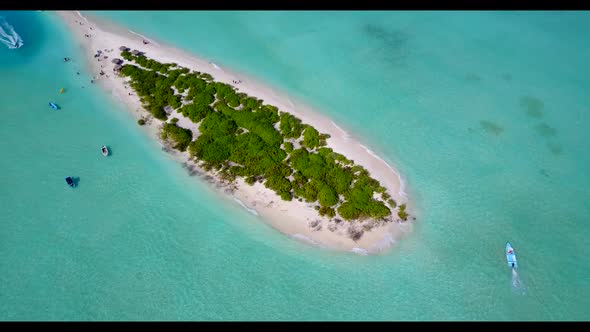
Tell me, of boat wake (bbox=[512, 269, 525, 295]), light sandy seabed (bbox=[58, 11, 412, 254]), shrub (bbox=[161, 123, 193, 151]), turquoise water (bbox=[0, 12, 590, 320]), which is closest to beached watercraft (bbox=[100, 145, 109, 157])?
turquoise water (bbox=[0, 12, 590, 320])

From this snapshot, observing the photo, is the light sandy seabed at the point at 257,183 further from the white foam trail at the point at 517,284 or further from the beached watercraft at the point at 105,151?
the white foam trail at the point at 517,284

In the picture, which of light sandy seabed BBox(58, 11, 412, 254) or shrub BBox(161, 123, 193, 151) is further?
shrub BBox(161, 123, 193, 151)

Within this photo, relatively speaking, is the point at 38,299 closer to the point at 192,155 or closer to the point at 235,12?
the point at 192,155

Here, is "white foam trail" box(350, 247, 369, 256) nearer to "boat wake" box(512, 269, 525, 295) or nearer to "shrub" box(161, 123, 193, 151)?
"boat wake" box(512, 269, 525, 295)

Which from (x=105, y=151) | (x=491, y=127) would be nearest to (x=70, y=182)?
(x=105, y=151)

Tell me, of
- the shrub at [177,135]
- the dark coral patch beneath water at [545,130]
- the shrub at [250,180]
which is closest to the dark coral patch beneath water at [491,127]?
the dark coral patch beneath water at [545,130]

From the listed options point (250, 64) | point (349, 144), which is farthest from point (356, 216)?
point (250, 64)

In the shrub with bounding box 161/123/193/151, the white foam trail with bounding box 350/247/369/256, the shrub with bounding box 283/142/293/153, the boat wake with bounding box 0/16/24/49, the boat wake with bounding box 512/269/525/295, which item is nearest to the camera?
the boat wake with bounding box 512/269/525/295

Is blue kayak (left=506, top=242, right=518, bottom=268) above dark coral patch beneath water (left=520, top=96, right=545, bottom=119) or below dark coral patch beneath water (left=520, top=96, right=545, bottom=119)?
below
